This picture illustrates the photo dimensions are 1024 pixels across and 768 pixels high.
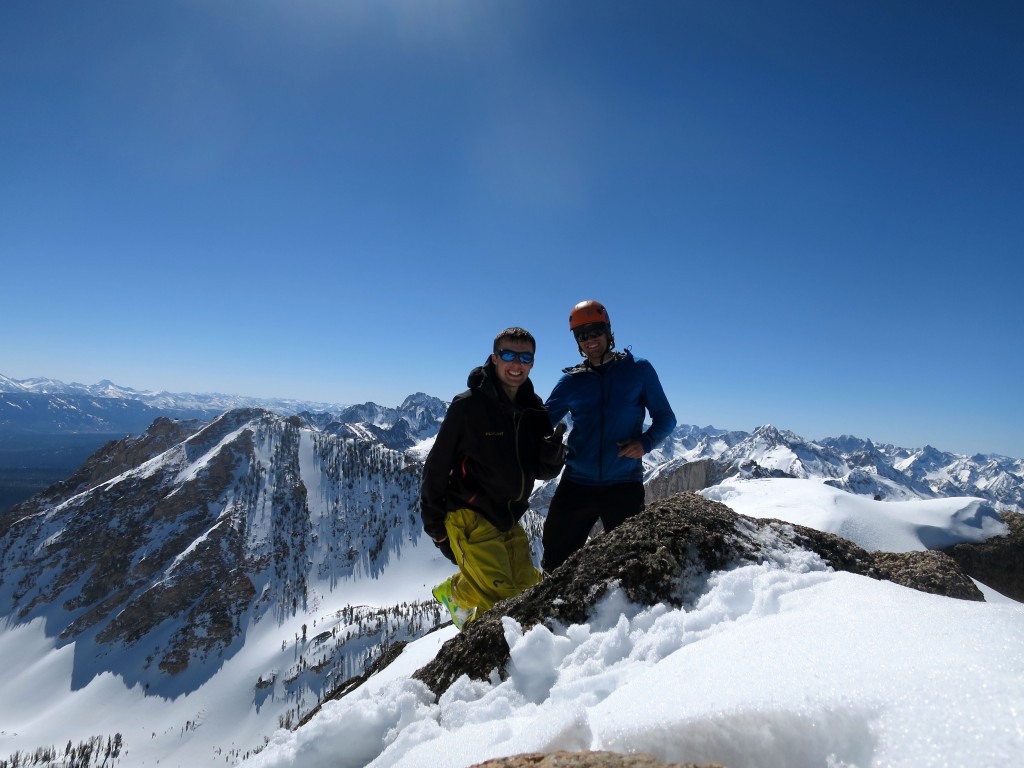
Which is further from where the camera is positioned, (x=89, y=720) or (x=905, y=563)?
(x=89, y=720)

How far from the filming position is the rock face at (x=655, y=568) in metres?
3.70

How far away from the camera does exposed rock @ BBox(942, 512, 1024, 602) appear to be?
7961mm

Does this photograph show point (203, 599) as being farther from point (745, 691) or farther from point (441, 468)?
point (745, 691)

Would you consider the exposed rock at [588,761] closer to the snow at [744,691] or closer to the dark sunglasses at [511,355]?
the snow at [744,691]

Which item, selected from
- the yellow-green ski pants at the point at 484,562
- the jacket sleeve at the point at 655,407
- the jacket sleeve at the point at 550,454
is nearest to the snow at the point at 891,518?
the jacket sleeve at the point at 655,407

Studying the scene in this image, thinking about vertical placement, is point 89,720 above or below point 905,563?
below

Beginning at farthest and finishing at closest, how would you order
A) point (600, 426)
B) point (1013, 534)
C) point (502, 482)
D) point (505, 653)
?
point (1013, 534)
point (600, 426)
point (502, 482)
point (505, 653)

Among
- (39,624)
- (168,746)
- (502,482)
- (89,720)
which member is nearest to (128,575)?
(39,624)

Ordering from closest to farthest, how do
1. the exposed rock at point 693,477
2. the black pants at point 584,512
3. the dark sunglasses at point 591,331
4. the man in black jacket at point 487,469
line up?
the man in black jacket at point 487,469 < the black pants at point 584,512 < the dark sunglasses at point 591,331 < the exposed rock at point 693,477

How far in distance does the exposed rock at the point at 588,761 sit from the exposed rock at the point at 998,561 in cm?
903

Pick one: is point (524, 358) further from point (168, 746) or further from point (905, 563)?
point (168, 746)

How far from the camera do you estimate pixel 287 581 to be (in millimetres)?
185375

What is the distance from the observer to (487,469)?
249 inches

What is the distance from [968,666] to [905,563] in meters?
3.90
